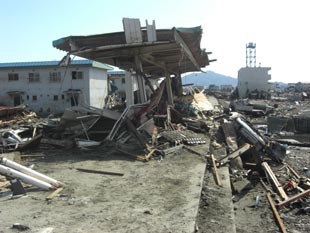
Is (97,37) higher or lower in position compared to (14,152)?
higher

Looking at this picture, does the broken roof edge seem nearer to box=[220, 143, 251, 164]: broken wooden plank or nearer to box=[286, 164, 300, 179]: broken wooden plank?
box=[220, 143, 251, 164]: broken wooden plank

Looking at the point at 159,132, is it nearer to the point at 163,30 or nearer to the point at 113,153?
the point at 113,153

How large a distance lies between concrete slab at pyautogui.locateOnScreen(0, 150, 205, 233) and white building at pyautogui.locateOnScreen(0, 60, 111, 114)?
32.9 meters

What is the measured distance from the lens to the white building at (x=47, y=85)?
43.1m

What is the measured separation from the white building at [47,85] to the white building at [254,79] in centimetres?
3688

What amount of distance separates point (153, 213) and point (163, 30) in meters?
10.2

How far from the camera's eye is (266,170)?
1308 centimetres

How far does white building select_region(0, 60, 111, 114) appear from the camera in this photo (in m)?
43.1

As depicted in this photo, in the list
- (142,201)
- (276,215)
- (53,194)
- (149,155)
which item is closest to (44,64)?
(149,155)

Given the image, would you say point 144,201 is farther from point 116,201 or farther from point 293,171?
point 293,171

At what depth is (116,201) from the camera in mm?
7289

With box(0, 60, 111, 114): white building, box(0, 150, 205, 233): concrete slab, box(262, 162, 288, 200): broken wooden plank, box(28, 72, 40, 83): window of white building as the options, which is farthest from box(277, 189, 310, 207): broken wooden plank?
box(28, 72, 40, 83): window of white building

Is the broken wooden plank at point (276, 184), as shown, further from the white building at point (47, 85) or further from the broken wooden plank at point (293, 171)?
the white building at point (47, 85)

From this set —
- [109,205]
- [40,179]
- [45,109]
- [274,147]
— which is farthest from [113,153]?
[45,109]
